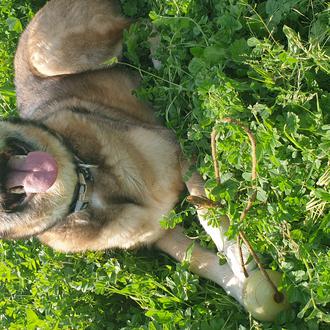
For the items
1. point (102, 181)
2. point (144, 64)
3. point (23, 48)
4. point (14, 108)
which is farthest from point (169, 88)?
point (14, 108)

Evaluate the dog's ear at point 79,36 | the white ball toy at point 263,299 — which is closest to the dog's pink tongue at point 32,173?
the white ball toy at point 263,299

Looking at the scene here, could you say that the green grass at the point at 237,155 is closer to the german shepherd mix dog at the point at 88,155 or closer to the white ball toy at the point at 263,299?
the white ball toy at the point at 263,299

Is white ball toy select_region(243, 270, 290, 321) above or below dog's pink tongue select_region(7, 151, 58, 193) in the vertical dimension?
below

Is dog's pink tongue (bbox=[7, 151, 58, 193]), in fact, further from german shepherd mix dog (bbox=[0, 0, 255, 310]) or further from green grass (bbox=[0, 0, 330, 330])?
green grass (bbox=[0, 0, 330, 330])

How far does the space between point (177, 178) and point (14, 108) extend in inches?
106

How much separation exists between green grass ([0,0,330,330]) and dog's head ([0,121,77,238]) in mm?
750

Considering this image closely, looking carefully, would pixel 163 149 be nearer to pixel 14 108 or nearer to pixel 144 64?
pixel 144 64

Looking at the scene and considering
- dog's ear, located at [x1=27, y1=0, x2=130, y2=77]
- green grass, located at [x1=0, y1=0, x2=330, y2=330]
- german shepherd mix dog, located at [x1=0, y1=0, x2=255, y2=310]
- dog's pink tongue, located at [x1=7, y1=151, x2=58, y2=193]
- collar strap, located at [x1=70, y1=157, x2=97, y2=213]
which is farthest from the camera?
dog's ear, located at [x1=27, y1=0, x2=130, y2=77]

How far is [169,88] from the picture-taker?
158 inches

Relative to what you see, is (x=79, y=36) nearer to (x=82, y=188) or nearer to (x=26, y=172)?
(x=82, y=188)

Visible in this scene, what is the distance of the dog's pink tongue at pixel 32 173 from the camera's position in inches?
145

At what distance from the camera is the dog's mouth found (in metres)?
3.70

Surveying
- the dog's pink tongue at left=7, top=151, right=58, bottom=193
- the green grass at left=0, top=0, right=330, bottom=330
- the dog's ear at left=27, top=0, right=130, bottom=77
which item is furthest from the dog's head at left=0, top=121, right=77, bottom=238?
the dog's ear at left=27, top=0, right=130, bottom=77

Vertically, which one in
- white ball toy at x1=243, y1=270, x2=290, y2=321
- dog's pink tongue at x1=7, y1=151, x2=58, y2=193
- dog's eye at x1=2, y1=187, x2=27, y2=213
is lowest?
white ball toy at x1=243, y1=270, x2=290, y2=321
